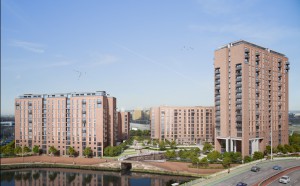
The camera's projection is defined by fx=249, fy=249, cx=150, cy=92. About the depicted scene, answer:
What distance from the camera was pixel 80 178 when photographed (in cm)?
4241

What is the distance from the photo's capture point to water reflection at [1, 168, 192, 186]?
129 feet

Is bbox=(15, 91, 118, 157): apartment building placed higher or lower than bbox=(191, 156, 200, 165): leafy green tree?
higher

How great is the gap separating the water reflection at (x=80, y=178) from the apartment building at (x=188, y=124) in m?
32.3

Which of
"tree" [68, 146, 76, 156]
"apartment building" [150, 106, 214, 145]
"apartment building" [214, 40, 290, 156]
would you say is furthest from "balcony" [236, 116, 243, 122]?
"tree" [68, 146, 76, 156]

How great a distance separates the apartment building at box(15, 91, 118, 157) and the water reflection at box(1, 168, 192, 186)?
9.30 meters

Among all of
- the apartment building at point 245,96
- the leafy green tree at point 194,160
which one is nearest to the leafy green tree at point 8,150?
the leafy green tree at point 194,160

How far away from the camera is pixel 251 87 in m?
47.9

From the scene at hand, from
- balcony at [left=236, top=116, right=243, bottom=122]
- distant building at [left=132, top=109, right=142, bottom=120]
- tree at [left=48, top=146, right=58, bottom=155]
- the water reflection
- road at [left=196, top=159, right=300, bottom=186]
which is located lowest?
the water reflection

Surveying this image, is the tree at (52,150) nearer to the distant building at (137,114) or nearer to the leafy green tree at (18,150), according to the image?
the leafy green tree at (18,150)

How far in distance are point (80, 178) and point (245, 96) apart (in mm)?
33044

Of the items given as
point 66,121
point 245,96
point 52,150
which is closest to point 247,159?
point 245,96

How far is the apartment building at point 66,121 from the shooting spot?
5453cm

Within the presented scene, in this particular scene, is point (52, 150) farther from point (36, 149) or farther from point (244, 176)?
point (244, 176)

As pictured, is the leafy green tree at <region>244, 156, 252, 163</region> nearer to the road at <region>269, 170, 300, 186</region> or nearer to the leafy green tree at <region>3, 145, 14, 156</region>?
the road at <region>269, 170, 300, 186</region>
